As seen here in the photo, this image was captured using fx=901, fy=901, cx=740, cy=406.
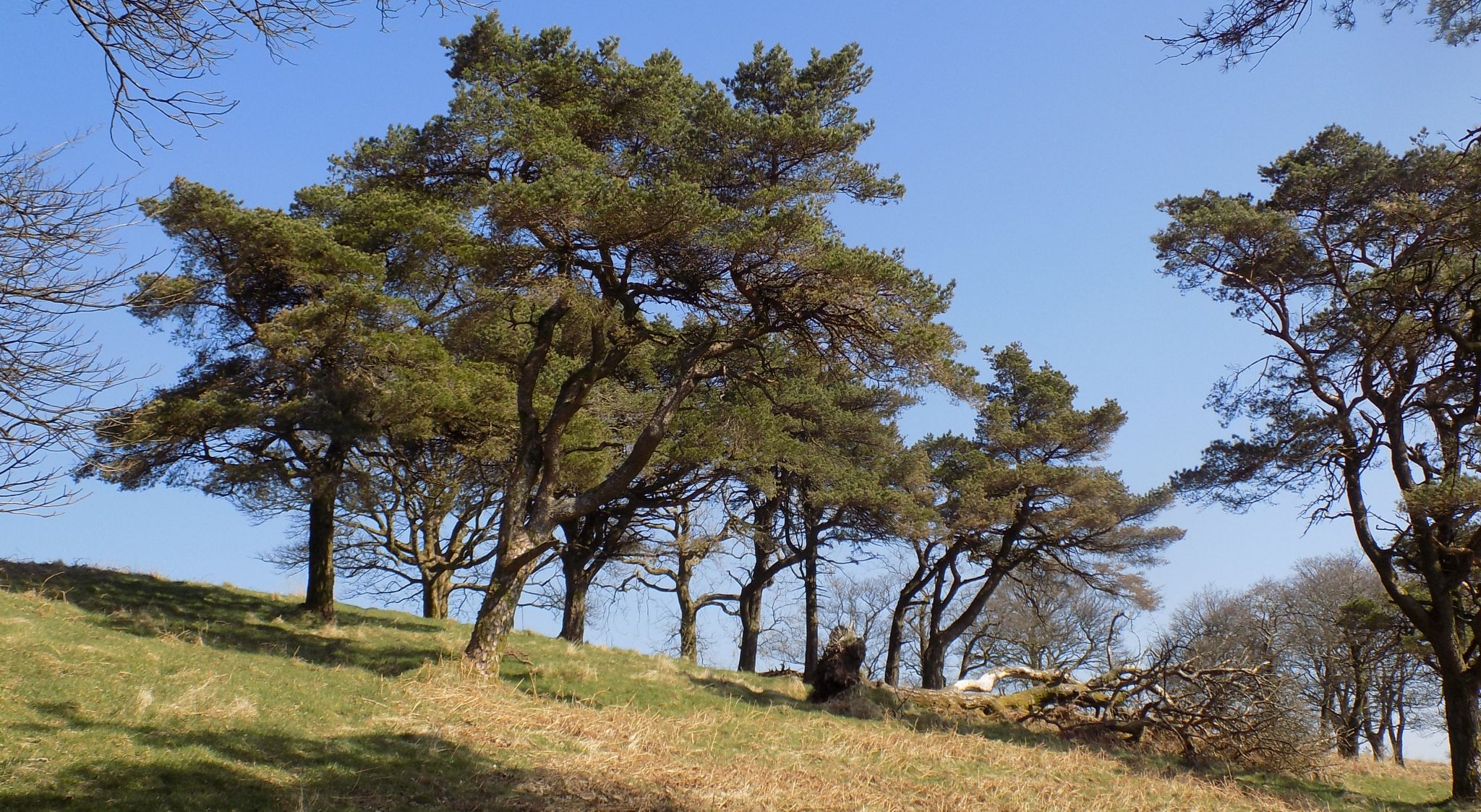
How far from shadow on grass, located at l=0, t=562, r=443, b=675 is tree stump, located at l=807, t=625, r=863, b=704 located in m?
6.05

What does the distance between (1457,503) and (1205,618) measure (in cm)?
2348

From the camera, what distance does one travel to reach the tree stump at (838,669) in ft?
47.4

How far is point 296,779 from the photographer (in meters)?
6.84

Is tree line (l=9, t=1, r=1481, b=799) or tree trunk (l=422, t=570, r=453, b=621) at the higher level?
tree line (l=9, t=1, r=1481, b=799)

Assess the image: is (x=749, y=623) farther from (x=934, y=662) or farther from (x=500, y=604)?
(x=500, y=604)

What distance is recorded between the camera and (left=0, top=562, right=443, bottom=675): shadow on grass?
12555 mm

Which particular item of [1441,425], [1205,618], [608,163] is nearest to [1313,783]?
[1441,425]

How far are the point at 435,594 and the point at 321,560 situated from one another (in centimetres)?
703

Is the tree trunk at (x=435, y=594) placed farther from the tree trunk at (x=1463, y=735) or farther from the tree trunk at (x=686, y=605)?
the tree trunk at (x=1463, y=735)

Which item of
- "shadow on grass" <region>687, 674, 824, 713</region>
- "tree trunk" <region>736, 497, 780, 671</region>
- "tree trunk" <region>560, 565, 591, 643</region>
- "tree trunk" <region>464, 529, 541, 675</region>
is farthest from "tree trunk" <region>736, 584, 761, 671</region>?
"tree trunk" <region>464, 529, 541, 675</region>

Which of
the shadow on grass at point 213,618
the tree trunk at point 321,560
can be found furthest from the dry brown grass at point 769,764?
the tree trunk at point 321,560

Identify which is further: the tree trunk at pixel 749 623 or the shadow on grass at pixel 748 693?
the tree trunk at pixel 749 623

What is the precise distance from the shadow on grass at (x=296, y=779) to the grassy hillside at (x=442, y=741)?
0.02m

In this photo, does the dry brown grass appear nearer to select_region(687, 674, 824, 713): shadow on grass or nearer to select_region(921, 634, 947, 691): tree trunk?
select_region(687, 674, 824, 713): shadow on grass
